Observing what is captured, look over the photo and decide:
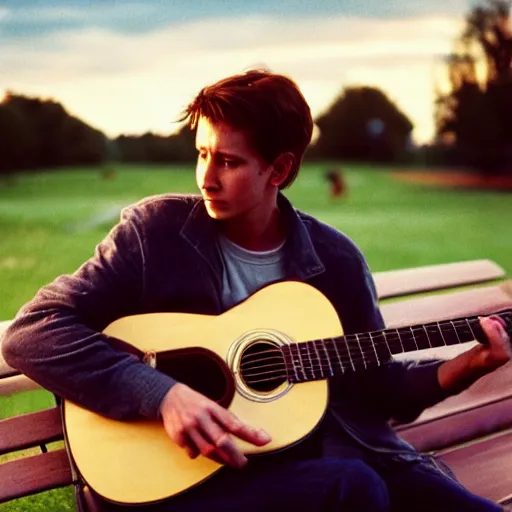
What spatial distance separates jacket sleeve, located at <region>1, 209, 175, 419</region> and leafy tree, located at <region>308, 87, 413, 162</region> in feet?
14.7

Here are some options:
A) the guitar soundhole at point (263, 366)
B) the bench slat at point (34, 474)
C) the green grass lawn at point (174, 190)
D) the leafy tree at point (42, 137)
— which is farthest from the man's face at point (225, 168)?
the leafy tree at point (42, 137)

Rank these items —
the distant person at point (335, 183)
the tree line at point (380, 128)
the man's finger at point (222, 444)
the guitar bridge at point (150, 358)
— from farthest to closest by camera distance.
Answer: the distant person at point (335, 183)
the tree line at point (380, 128)
the guitar bridge at point (150, 358)
the man's finger at point (222, 444)

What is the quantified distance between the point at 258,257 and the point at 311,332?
316mm

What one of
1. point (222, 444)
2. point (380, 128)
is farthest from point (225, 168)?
point (380, 128)

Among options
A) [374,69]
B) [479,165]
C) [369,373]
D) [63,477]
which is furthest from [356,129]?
[63,477]

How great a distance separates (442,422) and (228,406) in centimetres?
113

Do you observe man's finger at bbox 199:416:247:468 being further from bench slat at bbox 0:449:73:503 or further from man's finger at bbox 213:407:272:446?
bench slat at bbox 0:449:73:503

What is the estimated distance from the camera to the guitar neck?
1.91 m

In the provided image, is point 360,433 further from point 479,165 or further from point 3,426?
point 479,165

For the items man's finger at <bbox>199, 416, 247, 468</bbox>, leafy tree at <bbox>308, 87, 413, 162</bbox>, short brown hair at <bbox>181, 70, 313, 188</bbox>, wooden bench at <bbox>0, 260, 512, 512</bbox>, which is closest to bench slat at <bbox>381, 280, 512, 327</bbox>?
wooden bench at <bbox>0, 260, 512, 512</bbox>

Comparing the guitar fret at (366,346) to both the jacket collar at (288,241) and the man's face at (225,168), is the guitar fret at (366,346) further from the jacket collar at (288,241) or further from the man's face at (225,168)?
the man's face at (225,168)

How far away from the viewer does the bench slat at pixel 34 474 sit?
1933 millimetres

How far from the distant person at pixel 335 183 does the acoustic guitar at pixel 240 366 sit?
268 inches

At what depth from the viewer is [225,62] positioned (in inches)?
189
